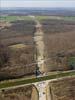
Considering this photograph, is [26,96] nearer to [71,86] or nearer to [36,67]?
[71,86]

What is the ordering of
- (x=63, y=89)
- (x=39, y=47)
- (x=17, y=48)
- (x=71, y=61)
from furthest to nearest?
(x=39, y=47) < (x=17, y=48) < (x=71, y=61) < (x=63, y=89)

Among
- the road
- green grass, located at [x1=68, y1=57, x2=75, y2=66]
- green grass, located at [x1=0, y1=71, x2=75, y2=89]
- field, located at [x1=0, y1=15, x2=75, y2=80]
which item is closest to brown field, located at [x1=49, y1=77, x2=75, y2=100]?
green grass, located at [x1=0, y1=71, x2=75, y2=89]

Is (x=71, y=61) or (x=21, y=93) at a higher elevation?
(x=21, y=93)

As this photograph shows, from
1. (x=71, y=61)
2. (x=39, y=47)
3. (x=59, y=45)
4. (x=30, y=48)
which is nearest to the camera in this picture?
(x=71, y=61)

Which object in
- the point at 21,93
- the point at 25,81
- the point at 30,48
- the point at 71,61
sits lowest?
the point at 71,61

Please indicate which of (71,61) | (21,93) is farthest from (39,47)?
(21,93)

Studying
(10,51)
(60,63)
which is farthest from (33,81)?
(10,51)

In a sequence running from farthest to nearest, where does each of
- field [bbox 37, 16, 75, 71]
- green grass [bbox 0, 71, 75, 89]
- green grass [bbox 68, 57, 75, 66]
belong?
1. green grass [bbox 68, 57, 75, 66]
2. field [bbox 37, 16, 75, 71]
3. green grass [bbox 0, 71, 75, 89]

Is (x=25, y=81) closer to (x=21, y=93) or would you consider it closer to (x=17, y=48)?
(x=21, y=93)

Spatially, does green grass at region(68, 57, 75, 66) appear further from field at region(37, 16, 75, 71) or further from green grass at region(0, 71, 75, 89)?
green grass at region(0, 71, 75, 89)

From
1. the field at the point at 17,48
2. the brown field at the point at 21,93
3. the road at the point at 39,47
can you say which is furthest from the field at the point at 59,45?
the brown field at the point at 21,93

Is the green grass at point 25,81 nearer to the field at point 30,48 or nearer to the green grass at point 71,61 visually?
the field at point 30,48
